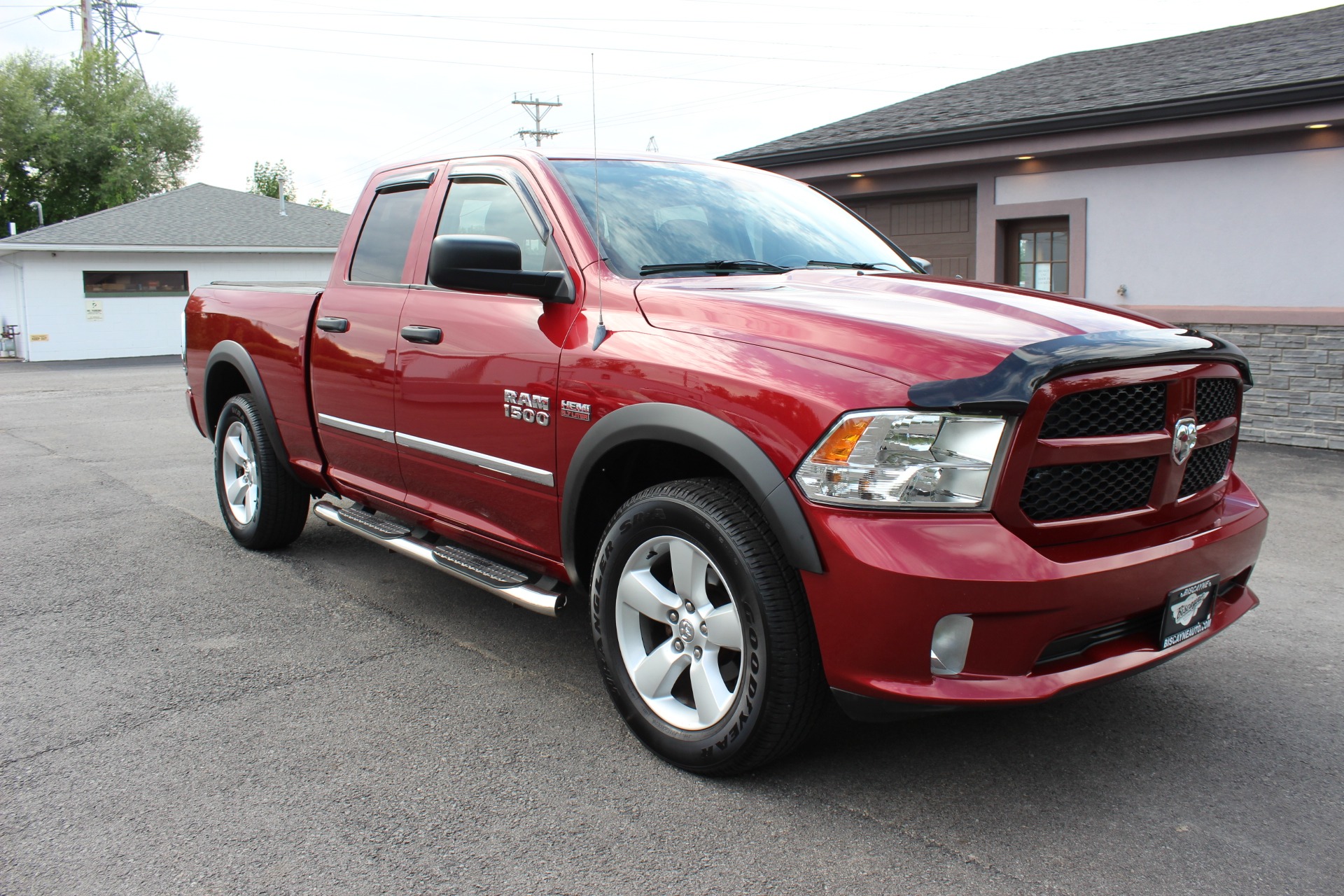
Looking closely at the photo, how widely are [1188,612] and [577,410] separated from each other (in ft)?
6.25

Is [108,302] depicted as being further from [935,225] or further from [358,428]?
[358,428]

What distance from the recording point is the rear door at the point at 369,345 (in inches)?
171

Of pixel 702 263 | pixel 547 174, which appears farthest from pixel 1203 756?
pixel 547 174

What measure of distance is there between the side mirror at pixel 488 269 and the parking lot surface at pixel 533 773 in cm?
144

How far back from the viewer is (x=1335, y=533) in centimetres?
614

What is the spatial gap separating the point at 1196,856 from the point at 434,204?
3573 millimetres

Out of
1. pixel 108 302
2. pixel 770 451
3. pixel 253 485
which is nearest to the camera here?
pixel 770 451

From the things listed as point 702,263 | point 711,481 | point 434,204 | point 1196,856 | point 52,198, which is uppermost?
point 52,198

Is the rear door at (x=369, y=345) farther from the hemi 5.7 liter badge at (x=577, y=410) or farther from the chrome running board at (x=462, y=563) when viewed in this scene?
the hemi 5.7 liter badge at (x=577, y=410)

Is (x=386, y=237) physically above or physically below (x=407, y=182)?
below

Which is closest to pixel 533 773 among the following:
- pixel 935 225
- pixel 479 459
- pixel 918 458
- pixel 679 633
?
pixel 679 633

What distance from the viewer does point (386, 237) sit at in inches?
184

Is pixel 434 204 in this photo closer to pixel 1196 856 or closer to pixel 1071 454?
pixel 1071 454

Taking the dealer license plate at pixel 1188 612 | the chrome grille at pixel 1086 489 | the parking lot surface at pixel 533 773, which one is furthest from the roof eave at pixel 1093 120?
the chrome grille at pixel 1086 489
